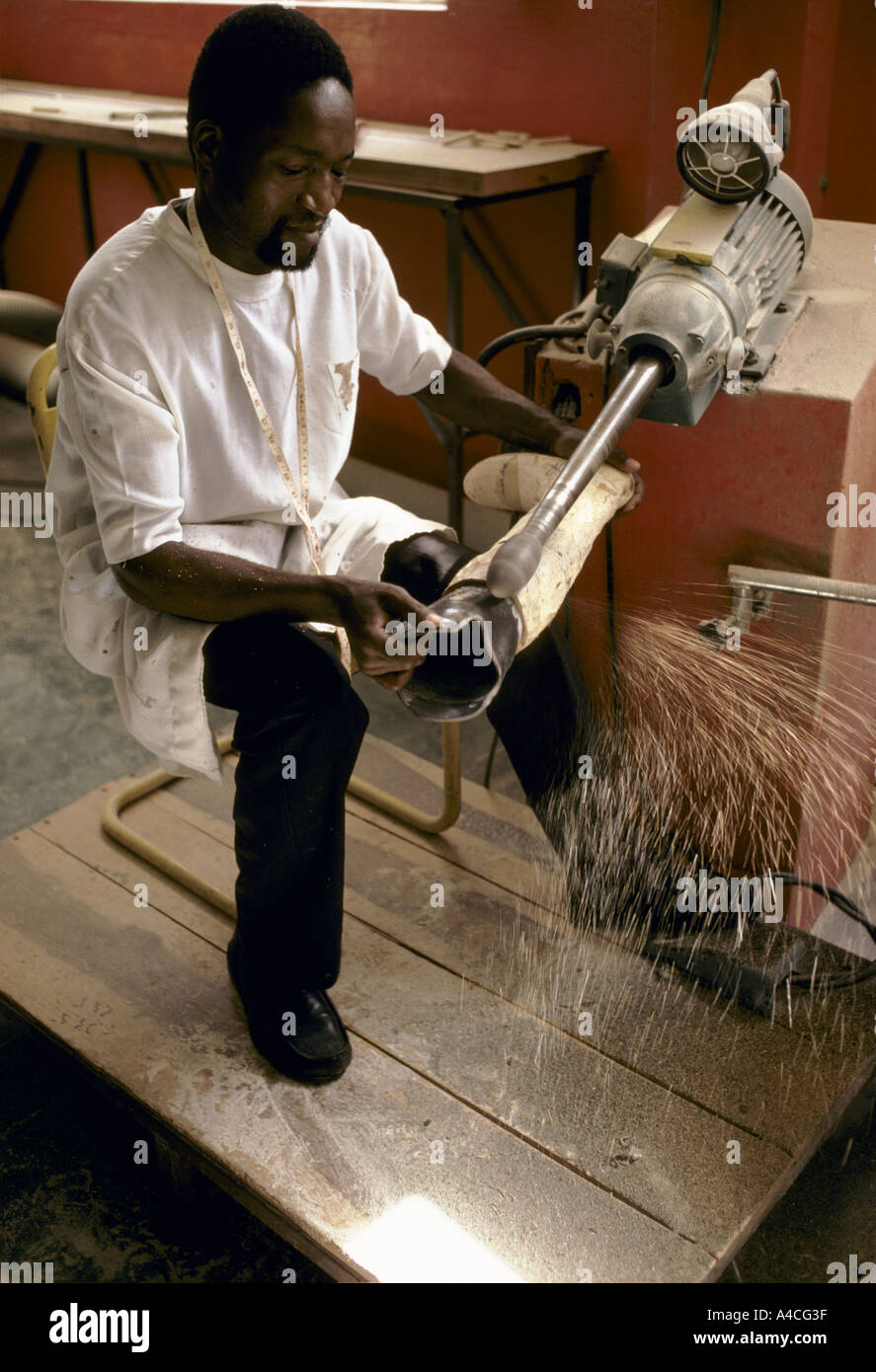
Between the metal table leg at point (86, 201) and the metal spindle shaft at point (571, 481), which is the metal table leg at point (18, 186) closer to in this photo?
the metal table leg at point (86, 201)

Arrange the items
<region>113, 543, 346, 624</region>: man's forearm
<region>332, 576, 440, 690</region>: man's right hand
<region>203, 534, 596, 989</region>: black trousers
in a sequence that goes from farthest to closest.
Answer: <region>203, 534, 596, 989</region>: black trousers < <region>113, 543, 346, 624</region>: man's forearm < <region>332, 576, 440, 690</region>: man's right hand

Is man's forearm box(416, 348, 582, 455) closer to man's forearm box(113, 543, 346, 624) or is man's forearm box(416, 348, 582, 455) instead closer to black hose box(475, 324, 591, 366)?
black hose box(475, 324, 591, 366)

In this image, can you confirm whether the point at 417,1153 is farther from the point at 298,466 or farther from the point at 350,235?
the point at 350,235

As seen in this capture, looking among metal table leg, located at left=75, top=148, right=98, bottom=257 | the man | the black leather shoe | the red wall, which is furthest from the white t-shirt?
metal table leg, located at left=75, top=148, right=98, bottom=257

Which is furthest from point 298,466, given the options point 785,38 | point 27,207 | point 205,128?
point 27,207

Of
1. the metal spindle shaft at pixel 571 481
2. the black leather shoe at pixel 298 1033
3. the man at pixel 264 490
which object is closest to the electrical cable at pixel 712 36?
the man at pixel 264 490

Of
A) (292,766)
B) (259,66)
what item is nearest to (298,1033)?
(292,766)

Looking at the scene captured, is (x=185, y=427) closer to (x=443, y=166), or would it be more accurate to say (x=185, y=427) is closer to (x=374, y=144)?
(x=443, y=166)

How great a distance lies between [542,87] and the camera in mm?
3182

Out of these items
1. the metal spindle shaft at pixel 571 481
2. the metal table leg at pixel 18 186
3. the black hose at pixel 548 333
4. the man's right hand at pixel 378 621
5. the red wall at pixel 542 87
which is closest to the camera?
the metal spindle shaft at pixel 571 481

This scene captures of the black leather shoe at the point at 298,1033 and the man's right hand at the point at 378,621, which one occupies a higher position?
the man's right hand at the point at 378,621

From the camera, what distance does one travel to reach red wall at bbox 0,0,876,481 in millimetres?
2494

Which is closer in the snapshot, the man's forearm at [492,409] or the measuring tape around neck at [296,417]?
the measuring tape around neck at [296,417]

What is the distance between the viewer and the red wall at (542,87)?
8.18ft
